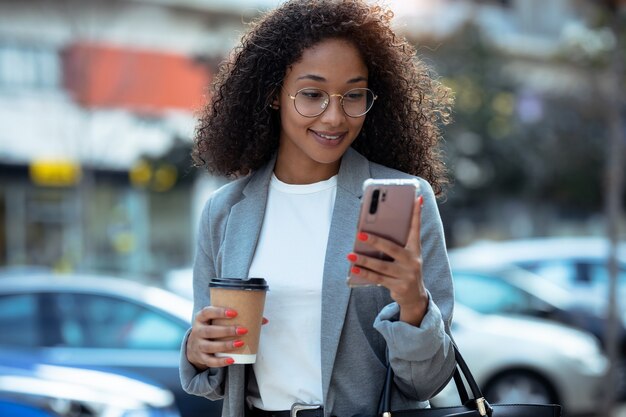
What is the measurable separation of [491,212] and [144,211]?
9.92 m

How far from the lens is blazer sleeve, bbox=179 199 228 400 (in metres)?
2.48

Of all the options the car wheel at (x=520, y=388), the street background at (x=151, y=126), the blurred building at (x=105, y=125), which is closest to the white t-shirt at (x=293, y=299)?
the car wheel at (x=520, y=388)

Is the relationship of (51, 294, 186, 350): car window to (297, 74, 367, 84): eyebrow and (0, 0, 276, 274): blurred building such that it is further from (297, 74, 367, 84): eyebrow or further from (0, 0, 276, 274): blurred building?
(0, 0, 276, 274): blurred building

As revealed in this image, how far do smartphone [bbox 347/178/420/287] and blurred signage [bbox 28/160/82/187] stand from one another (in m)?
18.4

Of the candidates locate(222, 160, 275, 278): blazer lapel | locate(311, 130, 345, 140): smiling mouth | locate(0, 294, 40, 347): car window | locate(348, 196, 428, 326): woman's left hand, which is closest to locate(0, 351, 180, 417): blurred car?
locate(0, 294, 40, 347): car window

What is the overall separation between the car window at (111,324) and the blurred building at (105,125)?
10126mm

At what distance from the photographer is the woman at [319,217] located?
7.43 ft

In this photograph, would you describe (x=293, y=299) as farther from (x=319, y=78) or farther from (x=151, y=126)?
(x=151, y=126)

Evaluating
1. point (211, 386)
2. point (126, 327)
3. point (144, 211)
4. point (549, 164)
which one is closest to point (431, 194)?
point (211, 386)

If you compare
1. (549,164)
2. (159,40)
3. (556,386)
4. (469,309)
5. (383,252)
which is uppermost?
(159,40)

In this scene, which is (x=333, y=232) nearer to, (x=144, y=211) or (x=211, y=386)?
(x=211, y=386)

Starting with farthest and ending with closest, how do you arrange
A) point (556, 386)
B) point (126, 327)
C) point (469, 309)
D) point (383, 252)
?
point (469, 309) → point (556, 386) → point (126, 327) → point (383, 252)

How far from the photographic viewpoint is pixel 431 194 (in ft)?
7.64

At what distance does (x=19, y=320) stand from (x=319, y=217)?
16.8 ft
